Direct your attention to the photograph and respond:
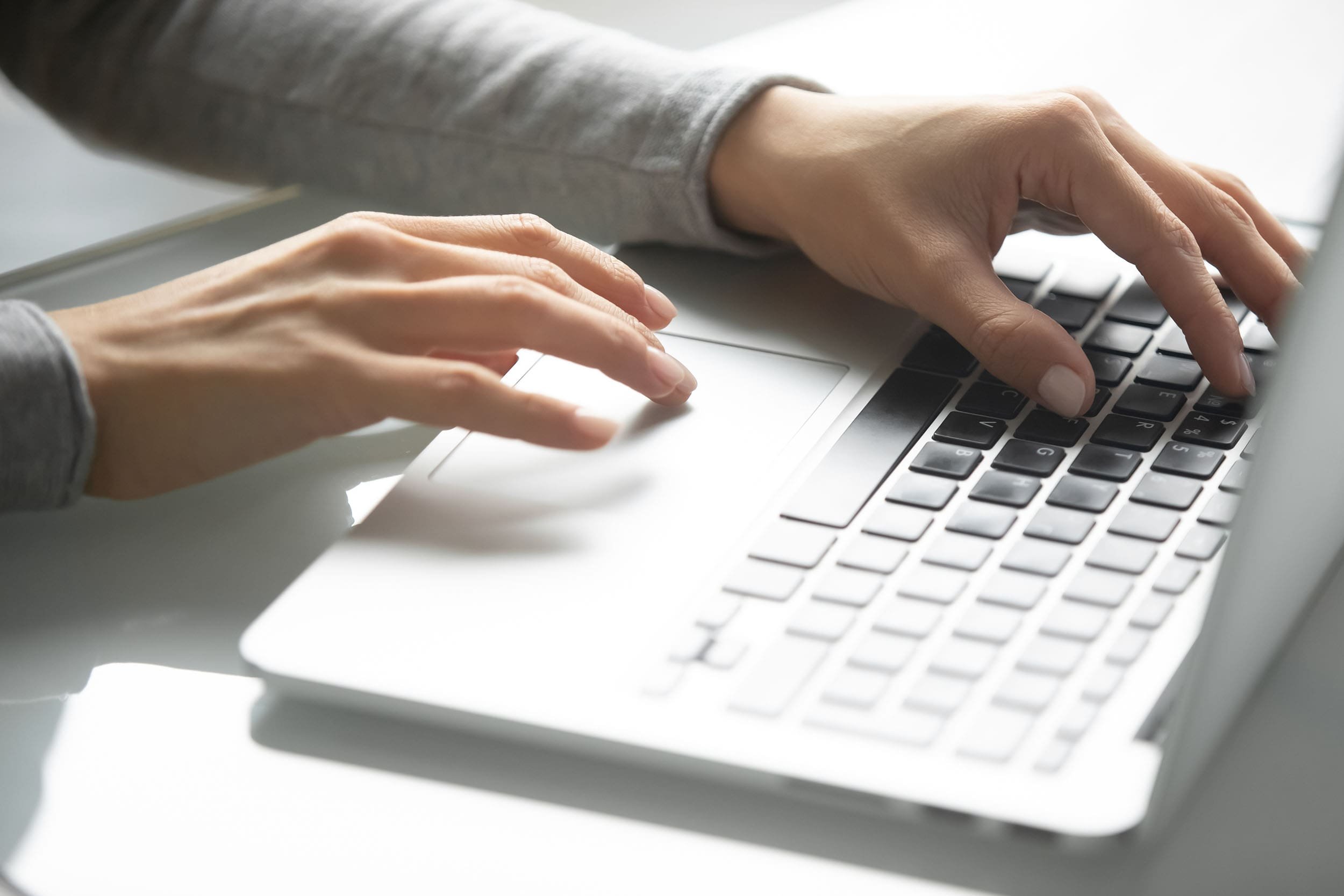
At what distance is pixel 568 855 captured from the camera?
0.42 metres

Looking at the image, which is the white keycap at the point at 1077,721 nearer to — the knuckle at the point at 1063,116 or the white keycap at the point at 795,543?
the white keycap at the point at 795,543

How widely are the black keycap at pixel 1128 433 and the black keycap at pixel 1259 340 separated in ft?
0.31

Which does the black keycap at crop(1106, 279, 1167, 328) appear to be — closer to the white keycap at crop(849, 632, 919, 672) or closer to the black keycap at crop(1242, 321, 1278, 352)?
the black keycap at crop(1242, 321, 1278, 352)

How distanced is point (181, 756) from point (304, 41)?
56 cm

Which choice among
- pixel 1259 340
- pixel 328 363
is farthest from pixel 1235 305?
pixel 328 363

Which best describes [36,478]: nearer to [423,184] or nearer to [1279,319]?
[423,184]

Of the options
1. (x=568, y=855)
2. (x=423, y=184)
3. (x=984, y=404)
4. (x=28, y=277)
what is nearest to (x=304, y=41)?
(x=423, y=184)

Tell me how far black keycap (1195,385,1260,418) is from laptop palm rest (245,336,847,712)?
6.7 inches

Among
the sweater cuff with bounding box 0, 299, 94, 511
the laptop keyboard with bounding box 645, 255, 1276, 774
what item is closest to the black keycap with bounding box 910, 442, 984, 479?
the laptop keyboard with bounding box 645, 255, 1276, 774

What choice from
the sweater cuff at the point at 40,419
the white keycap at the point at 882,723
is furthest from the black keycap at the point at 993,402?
the sweater cuff at the point at 40,419

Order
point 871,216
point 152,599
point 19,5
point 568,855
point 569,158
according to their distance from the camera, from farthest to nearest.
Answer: point 19,5 < point 569,158 < point 871,216 < point 152,599 < point 568,855

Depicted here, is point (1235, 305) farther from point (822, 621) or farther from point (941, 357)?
point (822, 621)

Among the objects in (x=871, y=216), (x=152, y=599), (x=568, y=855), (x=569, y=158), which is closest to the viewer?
(x=568, y=855)

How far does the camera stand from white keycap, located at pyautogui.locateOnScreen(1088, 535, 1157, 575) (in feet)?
1.56
